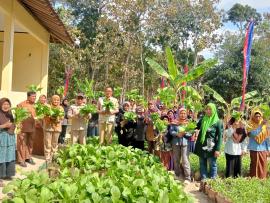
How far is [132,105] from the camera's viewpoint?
10.8m

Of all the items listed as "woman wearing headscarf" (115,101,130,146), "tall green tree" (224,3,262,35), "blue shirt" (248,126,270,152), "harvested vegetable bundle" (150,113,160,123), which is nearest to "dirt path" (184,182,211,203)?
"blue shirt" (248,126,270,152)

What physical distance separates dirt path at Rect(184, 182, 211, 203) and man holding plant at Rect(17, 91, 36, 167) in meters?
3.29

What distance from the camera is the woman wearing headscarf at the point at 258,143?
805cm

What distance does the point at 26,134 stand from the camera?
345 inches

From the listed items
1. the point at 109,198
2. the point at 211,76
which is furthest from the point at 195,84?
the point at 109,198

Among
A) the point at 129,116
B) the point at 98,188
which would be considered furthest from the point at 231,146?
the point at 98,188

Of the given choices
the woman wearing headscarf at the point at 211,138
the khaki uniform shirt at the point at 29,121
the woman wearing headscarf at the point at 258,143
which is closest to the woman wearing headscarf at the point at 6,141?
the khaki uniform shirt at the point at 29,121

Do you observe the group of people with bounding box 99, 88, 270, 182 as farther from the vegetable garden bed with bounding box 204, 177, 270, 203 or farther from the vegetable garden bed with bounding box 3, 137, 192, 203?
the vegetable garden bed with bounding box 3, 137, 192, 203

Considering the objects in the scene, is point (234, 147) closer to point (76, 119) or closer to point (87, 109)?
point (87, 109)

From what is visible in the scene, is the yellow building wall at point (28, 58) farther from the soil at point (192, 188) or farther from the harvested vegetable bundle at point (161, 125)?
the harvested vegetable bundle at point (161, 125)

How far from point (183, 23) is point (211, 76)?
4357 mm

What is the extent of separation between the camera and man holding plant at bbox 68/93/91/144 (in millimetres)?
9266

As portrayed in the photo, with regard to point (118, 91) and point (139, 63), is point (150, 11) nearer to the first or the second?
point (139, 63)

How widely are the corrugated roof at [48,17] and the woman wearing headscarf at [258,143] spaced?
486cm
